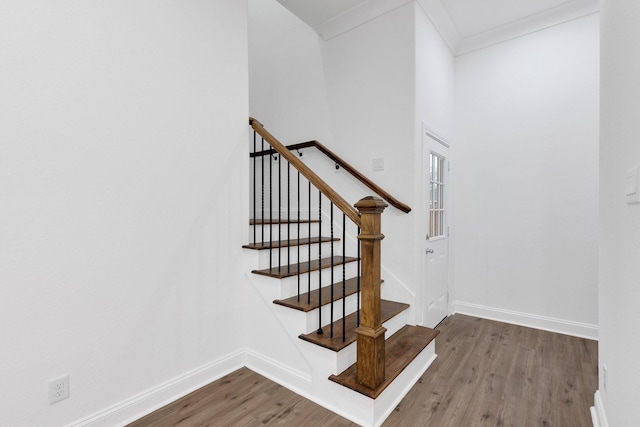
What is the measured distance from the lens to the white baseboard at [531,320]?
2.92 meters

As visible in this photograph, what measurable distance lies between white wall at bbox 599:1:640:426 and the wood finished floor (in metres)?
0.43

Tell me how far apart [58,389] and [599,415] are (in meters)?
2.76

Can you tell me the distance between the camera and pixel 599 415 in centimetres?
162

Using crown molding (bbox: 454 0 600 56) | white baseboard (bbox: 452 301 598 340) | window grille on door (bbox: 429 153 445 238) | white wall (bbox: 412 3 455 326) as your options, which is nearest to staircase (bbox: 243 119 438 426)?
white wall (bbox: 412 3 455 326)

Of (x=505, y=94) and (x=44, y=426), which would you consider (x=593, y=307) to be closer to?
(x=505, y=94)

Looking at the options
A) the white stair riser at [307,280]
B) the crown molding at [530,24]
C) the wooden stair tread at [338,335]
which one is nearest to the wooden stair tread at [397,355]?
the wooden stair tread at [338,335]

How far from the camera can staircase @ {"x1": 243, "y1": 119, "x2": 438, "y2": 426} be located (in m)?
1.73

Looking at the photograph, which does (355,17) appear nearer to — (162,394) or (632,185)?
(632,185)

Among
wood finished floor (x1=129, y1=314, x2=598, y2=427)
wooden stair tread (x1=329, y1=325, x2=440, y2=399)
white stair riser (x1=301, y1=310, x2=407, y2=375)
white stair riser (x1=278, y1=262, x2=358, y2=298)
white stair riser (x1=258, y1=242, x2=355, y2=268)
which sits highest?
white stair riser (x1=258, y1=242, x2=355, y2=268)

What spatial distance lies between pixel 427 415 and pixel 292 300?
1.06 m

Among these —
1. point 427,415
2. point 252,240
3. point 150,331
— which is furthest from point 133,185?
point 427,415

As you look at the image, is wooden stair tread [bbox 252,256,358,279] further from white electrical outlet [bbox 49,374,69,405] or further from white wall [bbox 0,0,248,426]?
white electrical outlet [bbox 49,374,69,405]

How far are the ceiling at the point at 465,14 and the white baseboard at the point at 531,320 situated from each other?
294 centimetres

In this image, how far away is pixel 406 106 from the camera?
272 centimetres
